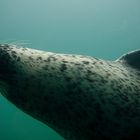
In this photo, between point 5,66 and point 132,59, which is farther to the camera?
point 132,59

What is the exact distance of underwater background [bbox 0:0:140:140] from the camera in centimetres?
2606

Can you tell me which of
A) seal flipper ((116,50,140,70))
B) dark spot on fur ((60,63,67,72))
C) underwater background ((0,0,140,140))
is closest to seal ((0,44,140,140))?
dark spot on fur ((60,63,67,72))

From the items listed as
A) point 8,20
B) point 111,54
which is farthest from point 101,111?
point 111,54

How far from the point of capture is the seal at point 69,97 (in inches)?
105

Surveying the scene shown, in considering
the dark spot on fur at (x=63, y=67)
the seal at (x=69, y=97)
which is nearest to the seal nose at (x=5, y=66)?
the seal at (x=69, y=97)

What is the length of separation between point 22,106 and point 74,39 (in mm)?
29455

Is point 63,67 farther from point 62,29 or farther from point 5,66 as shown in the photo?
point 62,29

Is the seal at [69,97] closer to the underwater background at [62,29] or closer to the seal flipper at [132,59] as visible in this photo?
the seal flipper at [132,59]

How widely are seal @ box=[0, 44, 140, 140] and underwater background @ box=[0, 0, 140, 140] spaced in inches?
839

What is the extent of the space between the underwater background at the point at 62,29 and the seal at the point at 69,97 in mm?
21321

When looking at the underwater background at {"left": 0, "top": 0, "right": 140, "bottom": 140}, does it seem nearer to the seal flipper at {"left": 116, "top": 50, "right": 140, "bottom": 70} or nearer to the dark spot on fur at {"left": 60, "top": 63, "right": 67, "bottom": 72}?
the seal flipper at {"left": 116, "top": 50, "right": 140, "bottom": 70}

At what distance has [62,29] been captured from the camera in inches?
1213

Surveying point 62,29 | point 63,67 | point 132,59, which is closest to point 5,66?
point 63,67

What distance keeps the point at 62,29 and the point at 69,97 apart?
28473 millimetres
